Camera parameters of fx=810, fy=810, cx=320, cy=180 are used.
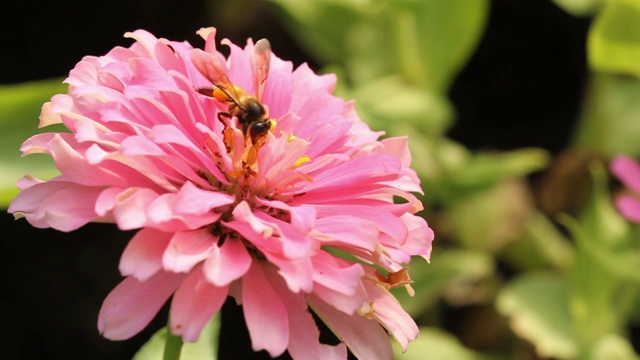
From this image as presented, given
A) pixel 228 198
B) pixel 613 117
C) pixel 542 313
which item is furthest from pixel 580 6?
pixel 228 198

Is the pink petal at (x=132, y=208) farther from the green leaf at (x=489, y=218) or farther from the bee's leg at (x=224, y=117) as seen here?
the green leaf at (x=489, y=218)

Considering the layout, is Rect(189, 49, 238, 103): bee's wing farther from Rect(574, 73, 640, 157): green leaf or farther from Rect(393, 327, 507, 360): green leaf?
Rect(574, 73, 640, 157): green leaf

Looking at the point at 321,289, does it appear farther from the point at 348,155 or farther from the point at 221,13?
the point at 221,13

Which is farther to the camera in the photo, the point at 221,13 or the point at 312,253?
the point at 221,13

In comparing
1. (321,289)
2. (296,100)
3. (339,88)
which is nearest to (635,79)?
(339,88)

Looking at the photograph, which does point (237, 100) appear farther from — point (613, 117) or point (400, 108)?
point (613, 117)

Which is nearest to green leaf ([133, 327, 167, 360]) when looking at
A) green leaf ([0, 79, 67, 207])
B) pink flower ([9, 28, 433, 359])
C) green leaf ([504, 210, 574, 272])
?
pink flower ([9, 28, 433, 359])
